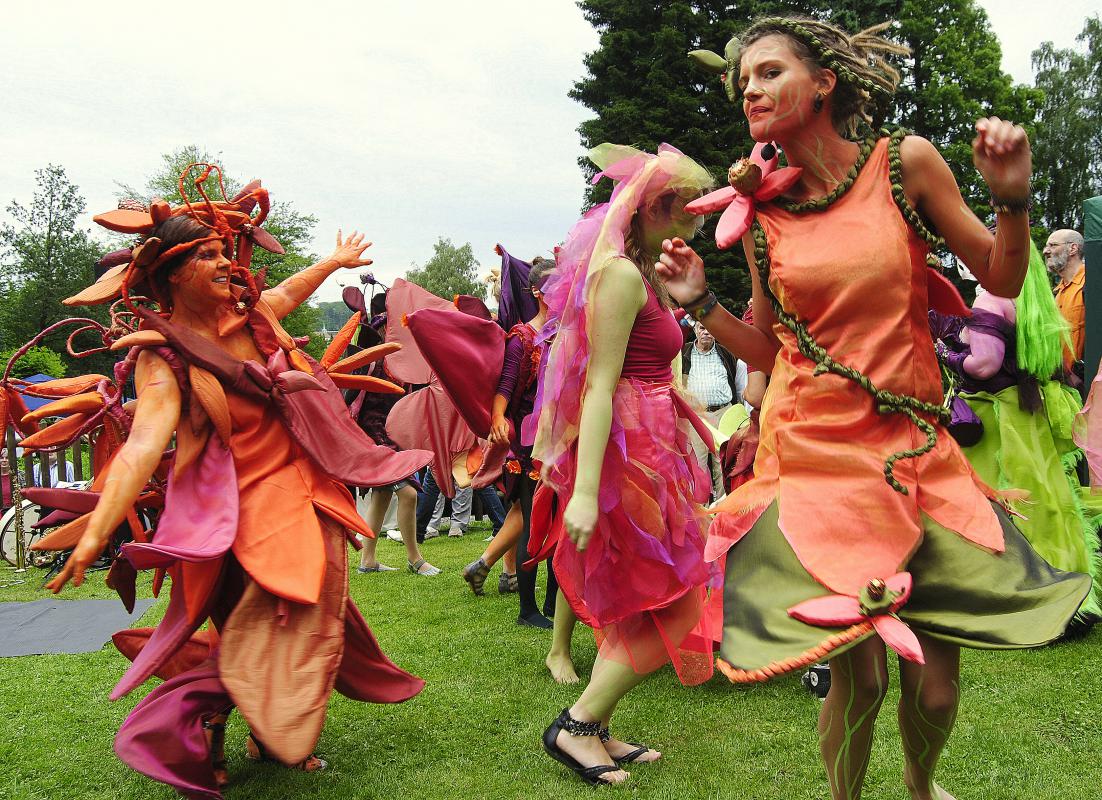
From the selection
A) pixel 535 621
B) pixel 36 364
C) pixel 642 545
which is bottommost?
pixel 535 621

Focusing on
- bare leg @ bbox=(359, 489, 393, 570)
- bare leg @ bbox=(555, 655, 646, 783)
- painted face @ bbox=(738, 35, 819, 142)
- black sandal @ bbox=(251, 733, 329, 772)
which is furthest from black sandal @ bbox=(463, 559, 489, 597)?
painted face @ bbox=(738, 35, 819, 142)

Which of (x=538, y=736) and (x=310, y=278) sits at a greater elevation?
(x=310, y=278)

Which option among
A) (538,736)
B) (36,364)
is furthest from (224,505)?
(36,364)

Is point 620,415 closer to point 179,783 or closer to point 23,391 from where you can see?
point 179,783

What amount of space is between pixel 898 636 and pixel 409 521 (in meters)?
6.24

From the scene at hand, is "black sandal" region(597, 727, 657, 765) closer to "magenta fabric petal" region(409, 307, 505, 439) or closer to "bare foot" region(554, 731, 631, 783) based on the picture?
"bare foot" region(554, 731, 631, 783)

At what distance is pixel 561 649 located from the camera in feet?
14.6

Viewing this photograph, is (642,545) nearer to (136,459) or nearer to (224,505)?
(224,505)

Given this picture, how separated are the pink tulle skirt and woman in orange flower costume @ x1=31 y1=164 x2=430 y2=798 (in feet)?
2.83

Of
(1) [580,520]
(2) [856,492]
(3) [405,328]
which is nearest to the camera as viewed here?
(2) [856,492]

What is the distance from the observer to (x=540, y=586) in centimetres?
684

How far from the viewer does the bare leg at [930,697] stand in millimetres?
2141

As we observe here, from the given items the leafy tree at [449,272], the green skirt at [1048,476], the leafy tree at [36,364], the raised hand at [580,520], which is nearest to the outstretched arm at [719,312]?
the raised hand at [580,520]

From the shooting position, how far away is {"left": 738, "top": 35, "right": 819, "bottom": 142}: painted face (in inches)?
88.8
